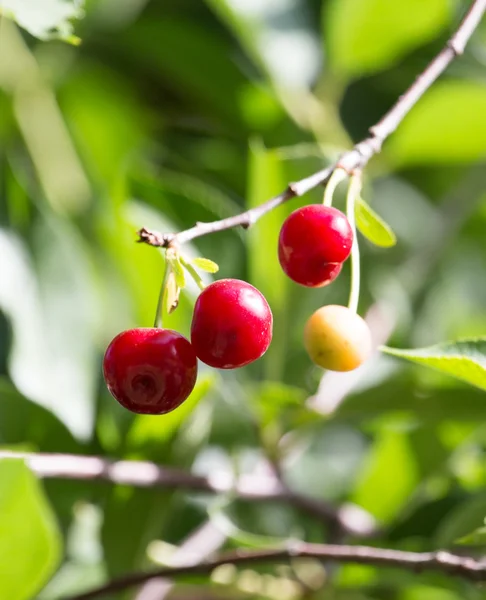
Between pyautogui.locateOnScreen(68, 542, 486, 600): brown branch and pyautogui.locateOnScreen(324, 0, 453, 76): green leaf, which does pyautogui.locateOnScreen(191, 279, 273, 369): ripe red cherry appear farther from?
pyautogui.locateOnScreen(324, 0, 453, 76): green leaf

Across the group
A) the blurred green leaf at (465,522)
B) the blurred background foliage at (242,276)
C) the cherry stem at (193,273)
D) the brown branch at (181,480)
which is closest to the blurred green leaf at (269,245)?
the blurred background foliage at (242,276)

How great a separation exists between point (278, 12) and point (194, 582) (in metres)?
0.65

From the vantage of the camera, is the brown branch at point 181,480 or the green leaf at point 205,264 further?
the brown branch at point 181,480

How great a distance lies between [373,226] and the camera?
0.57m

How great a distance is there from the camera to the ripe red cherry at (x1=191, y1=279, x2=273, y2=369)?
0.50 metres

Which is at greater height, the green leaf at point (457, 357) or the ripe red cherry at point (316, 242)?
the ripe red cherry at point (316, 242)

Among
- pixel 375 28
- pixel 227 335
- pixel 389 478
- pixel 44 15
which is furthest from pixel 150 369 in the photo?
pixel 375 28

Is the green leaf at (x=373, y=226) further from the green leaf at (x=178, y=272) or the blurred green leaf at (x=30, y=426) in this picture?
the blurred green leaf at (x=30, y=426)

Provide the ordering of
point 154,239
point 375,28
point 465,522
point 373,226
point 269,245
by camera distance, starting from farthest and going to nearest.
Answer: point 375,28 → point 269,245 → point 465,522 → point 373,226 → point 154,239

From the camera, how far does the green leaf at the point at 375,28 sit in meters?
1.02

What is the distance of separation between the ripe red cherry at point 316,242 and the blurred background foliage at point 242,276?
23 centimetres

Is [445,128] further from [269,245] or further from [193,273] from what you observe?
[193,273]

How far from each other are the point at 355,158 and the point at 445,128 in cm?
60

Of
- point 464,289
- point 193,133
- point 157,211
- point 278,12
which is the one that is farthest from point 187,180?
point 464,289
